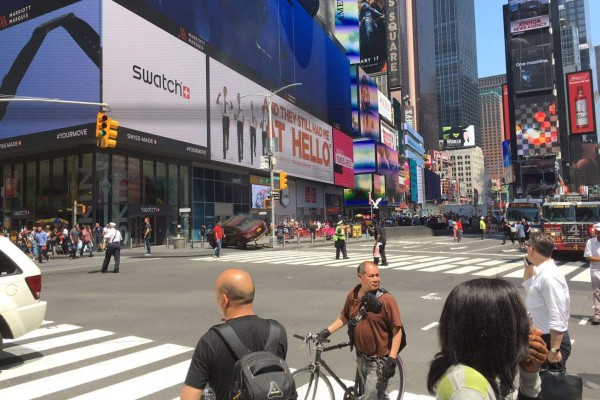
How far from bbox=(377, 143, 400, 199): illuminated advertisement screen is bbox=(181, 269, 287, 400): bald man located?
8923cm

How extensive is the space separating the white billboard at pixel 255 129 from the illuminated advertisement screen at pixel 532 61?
48608mm

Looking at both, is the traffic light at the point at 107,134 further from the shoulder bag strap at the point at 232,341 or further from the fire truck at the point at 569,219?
the fire truck at the point at 569,219

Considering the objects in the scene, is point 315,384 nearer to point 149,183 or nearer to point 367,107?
point 149,183

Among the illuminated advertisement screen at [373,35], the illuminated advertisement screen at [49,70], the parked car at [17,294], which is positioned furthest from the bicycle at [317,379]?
→ the illuminated advertisement screen at [373,35]

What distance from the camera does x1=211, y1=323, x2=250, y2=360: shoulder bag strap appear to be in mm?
2244

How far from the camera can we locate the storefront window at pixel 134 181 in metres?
32.6

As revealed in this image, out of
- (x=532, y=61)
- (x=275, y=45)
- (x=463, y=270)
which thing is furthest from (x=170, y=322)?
(x=532, y=61)

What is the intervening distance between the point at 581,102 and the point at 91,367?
113006 millimetres

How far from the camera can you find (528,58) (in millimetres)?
88438

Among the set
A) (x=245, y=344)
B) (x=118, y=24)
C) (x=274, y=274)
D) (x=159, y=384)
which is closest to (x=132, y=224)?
(x=118, y=24)

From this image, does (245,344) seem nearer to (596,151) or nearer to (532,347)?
(532,347)

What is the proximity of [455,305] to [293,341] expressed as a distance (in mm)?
5503

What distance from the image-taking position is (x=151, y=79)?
32.5m

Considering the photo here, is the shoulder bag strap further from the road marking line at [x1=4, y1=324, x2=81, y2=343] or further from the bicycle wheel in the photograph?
the road marking line at [x1=4, y1=324, x2=81, y2=343]
